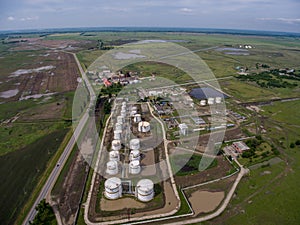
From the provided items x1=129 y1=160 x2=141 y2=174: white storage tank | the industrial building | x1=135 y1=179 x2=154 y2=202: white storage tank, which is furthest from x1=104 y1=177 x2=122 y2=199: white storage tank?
the industrial building

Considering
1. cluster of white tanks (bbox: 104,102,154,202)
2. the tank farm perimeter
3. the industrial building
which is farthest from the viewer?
the industrial building

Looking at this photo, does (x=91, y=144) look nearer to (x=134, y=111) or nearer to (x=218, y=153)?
(x=134, y=111)

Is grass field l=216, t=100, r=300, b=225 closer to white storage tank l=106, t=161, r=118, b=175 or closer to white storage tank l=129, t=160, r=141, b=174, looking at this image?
white storage tank l=129, t=160, r=141, b=174

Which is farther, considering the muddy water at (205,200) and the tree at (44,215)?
the muddy water at (205,200)

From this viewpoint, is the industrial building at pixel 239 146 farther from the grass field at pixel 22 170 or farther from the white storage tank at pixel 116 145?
the grass field at pixel 22 170

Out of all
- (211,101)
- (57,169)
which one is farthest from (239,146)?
(57,169)

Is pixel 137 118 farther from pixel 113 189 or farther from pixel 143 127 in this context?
pixel 113 189

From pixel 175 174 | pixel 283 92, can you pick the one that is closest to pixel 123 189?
pixel 175 174

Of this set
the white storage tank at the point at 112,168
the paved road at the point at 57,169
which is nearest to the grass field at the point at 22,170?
the paved road at the point at 57,169
